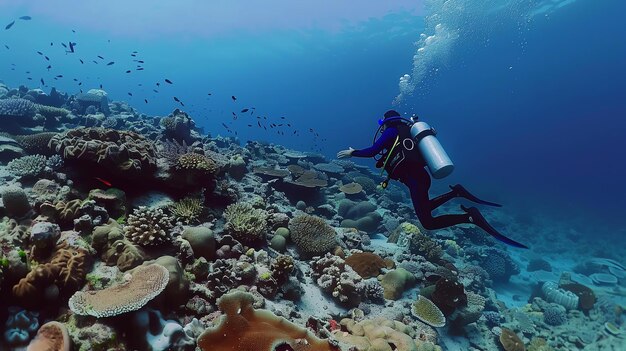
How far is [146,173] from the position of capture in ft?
24.1

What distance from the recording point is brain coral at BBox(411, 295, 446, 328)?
Result: 7.65 m

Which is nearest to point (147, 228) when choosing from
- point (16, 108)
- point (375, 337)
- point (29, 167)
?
point (29, 167)

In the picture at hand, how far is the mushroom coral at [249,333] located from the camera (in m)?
3.63

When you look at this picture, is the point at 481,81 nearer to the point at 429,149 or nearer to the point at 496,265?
the point at 496,265

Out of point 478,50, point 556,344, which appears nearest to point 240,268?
point 556,344

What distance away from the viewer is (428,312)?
782 centimetres

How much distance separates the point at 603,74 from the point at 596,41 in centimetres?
2828

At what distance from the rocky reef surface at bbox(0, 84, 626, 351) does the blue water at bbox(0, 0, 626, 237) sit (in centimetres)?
1718

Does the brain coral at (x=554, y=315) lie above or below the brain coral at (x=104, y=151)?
below

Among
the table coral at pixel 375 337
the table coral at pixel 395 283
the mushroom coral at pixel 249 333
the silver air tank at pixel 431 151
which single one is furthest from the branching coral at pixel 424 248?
the mushroom coral at pixel 249 333

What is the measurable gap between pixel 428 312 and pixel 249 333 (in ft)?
18.6

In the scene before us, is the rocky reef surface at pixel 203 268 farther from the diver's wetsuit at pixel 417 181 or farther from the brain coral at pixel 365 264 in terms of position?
the diver's wetsuit at pixel 417 181

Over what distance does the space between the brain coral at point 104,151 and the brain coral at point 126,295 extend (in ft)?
11.4

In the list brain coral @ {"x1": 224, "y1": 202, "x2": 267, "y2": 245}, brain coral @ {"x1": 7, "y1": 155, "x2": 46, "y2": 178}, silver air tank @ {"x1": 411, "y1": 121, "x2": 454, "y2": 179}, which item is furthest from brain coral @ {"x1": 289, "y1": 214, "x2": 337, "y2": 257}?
brain coral @ {"x1": 7, "y1": 155, "x2": 46, "y2": 178}
